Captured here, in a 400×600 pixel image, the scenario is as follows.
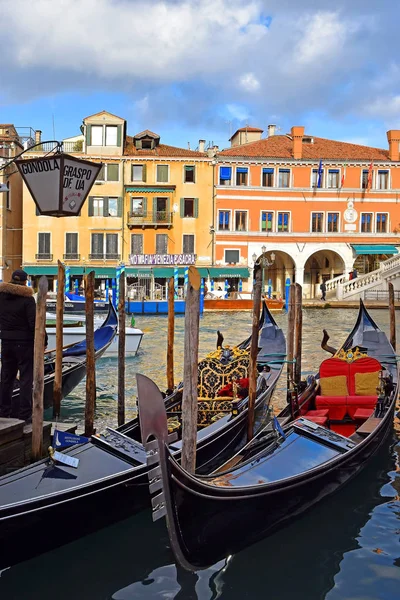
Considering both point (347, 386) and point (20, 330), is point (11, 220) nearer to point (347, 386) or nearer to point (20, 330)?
point (347, 386)

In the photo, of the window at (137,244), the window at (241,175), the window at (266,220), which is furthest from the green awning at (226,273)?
the window at (241,175)

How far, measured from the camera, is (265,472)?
343cm

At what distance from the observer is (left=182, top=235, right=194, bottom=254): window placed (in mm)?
21625

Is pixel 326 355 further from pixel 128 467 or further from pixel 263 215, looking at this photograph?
pixel 263 215

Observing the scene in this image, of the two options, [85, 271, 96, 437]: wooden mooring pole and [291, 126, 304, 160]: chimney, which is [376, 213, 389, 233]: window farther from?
[85, 271, 96, 437]: wooden mooring pole

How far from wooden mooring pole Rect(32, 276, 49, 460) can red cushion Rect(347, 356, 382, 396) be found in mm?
2793

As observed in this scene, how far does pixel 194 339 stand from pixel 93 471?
0.92 m

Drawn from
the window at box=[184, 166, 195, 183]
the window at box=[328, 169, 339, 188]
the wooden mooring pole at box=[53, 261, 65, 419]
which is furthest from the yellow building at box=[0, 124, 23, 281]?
the wooden mooring pole at box=[53, 261, 65, 419]

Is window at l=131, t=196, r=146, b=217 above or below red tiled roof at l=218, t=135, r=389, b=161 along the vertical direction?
below

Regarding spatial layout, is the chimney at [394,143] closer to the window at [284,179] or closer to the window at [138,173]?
the window at [284,179]

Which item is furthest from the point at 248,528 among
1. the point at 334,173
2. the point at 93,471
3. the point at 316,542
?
the point at 334,173

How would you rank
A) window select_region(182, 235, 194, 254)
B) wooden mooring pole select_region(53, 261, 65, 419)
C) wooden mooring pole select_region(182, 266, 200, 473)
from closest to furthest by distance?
wooden mooring pole select_region(182, 266, 200, 473)
wooden mooring pole select_region(53, 261, 65, 419)
window select_region(182, 235, 194, 254)

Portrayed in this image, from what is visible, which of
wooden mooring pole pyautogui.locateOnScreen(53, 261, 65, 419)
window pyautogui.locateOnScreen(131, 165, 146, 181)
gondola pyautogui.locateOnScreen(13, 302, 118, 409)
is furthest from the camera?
window pyautogui.locateOnScreen(131, 165, 146, 181)

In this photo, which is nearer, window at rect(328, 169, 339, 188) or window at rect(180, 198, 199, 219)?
window at rect(180, 198, 199, 219)
